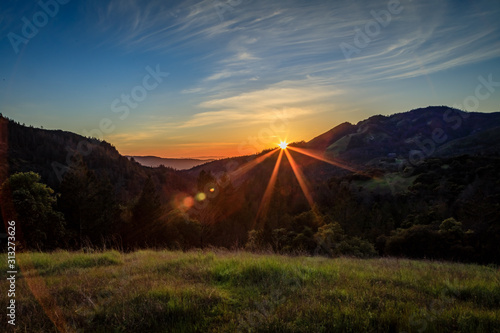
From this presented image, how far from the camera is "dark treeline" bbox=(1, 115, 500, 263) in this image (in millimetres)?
26844

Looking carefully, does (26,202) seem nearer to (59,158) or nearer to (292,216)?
(292,216)

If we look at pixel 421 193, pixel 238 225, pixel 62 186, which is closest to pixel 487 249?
pixel 421 193

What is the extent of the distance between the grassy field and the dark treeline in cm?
697

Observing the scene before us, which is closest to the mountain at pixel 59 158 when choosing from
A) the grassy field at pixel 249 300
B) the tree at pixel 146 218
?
the tree at pixel 146 218

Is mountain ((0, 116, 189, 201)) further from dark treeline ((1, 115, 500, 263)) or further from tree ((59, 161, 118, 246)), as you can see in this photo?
tree ((59, 161, 118, 246))

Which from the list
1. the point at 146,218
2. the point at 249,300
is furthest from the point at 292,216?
the point at 249,300

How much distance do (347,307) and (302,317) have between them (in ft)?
2.90

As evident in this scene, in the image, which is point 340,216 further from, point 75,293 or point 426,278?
point 75,293

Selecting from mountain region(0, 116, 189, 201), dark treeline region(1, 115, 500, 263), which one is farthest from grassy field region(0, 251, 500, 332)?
mountain region(0, 116, 189, 201)

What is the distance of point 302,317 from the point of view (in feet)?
16.3

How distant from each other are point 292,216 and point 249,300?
60794mm

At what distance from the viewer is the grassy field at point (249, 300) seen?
4816mm

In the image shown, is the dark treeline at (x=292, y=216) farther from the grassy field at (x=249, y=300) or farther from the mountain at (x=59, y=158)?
the mountain at (x=59, y=158)

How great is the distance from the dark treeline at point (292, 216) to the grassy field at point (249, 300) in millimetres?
6971
